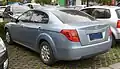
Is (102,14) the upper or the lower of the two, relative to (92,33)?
upper

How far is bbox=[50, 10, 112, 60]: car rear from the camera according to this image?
4594 millimetres

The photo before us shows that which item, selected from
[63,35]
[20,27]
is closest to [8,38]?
[20,27]

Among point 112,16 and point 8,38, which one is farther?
point 8,38

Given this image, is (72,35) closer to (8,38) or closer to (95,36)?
(95,36)

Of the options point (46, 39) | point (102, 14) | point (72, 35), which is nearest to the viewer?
point (72, 35)

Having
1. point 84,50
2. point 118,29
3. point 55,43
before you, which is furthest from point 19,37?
point 118,29

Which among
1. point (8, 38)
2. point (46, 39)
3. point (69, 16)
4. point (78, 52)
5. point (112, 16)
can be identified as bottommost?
point (8, 38)

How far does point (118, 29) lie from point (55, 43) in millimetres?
2802

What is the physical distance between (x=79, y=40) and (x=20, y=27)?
2.42 metres

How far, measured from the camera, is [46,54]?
525 centimetres

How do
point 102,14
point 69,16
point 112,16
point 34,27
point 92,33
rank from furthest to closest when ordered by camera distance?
point 102,14
point 112,16
point 34,27
point 69,16
point 92,33

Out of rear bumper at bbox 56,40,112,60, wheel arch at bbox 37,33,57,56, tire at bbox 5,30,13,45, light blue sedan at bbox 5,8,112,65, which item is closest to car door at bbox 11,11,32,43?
light blue sedan at bbox 5,8,112,65

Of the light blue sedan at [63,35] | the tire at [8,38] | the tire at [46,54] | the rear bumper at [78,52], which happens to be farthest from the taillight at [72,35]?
the tire at [8,38]

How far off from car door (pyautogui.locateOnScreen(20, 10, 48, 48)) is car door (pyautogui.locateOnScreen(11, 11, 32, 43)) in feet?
0.58
